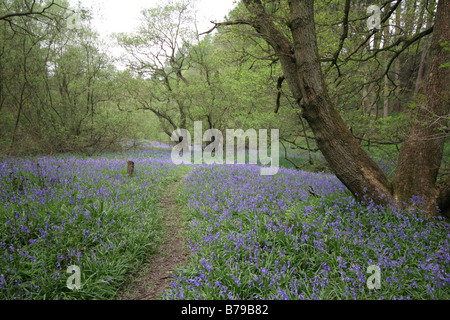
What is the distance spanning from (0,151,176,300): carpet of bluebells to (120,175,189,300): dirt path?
213 mm

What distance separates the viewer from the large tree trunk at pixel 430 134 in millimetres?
3986

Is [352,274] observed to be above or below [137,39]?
below

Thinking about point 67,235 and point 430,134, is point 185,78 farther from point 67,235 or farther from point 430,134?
point 430,134

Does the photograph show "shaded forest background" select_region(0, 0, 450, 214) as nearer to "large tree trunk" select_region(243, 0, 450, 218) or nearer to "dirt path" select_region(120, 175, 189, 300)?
"large tree trunk" select_region(243, 0, 450, 218)

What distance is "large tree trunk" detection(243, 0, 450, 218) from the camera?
4.09m

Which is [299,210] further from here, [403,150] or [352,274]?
[403,150]

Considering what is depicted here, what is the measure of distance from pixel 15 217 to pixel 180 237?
3.14 metres

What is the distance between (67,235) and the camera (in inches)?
157

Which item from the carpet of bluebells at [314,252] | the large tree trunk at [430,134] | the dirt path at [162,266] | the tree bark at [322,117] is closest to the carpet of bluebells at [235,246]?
the carpet of bluebells at [314,252]

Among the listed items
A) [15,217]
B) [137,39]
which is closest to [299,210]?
[15,217]

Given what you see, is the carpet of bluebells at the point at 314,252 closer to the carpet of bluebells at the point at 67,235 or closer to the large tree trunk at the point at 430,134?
the large tree trunk at the point at 430,134

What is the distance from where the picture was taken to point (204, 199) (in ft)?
21.1

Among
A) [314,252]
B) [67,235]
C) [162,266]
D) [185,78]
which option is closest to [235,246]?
[314,252]
